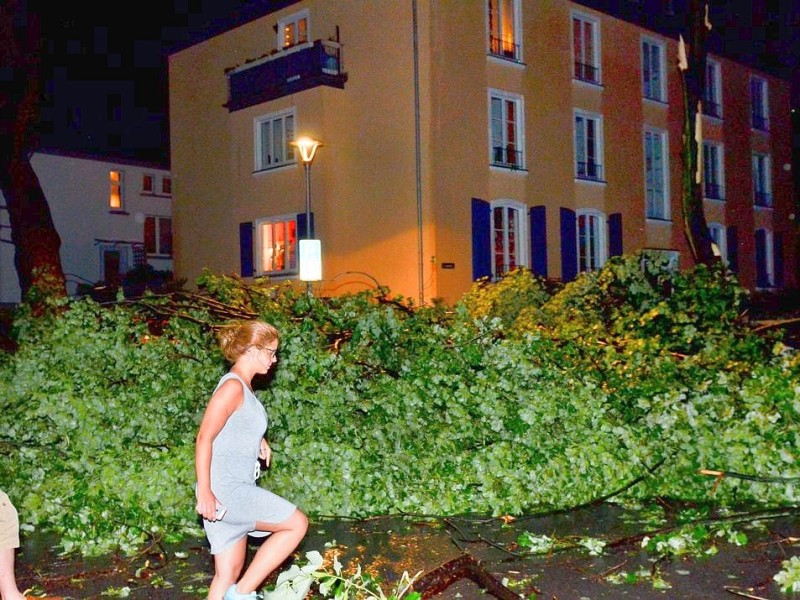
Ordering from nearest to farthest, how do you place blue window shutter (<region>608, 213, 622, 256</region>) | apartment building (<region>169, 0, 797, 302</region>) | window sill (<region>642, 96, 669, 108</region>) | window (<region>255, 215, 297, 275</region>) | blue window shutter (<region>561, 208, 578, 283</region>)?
1. apartment building (<region>169, 0, 797, 302</region>)
2. window (<region>255, 215, 297, 275</region>)
3. blue window shutter (<region>561, 208, 578, 283</region>)
4. blue window shutter (<region>608, 213, 622, 256</region>)
5. window sill (<region>642, 96, 669, 108</region>)

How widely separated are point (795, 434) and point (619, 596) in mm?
2709

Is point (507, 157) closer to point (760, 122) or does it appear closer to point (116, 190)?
point (760, 122)

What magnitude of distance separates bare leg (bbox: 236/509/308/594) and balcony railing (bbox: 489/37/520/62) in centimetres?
1771

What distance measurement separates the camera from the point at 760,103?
29609 millimetres

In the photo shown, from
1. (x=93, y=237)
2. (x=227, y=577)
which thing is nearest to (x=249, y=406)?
(x=227, y=577)

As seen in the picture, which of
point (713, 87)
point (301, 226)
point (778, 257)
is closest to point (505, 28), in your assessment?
point (301, 226)

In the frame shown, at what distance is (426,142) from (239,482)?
15.5 metres

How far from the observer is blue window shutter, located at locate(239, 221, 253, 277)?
22.2 m

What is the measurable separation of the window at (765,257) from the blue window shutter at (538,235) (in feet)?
38.2

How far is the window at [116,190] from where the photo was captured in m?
34.4

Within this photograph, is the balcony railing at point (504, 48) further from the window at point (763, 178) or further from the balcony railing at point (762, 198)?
the window at point (763, 178)

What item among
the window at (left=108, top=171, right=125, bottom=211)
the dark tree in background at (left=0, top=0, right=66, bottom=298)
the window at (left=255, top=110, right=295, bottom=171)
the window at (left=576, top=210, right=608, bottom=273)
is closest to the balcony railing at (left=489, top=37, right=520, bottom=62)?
the window at (left=576, top=210, right=608, bottom=273)

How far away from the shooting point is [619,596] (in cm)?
495

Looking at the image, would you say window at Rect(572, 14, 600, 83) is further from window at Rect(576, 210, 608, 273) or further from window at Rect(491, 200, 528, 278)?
window at Rect(491, 200, 528, 278)
